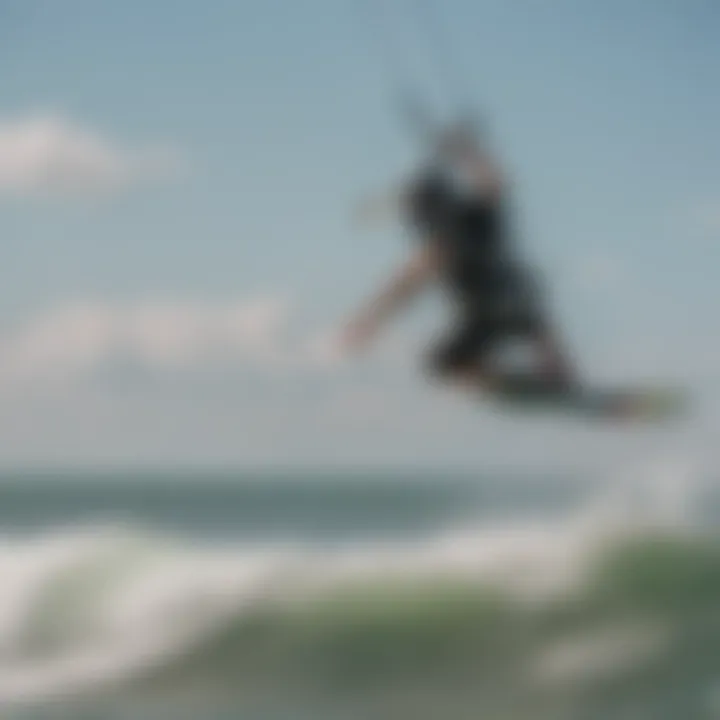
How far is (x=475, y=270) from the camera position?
99.4 inches

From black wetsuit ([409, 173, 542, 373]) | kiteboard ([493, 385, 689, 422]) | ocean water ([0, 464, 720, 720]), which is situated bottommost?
ocean water ([0, 464, 720, 720])

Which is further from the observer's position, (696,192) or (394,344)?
(696,192)

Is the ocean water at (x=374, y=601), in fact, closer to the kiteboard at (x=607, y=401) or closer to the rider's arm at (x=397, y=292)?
the kiteboard at (x=607, y=401)

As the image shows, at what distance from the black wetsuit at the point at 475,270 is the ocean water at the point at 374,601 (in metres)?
0.28

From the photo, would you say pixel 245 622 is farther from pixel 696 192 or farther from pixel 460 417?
pixel 696 192

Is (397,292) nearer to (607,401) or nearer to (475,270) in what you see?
(475,270)

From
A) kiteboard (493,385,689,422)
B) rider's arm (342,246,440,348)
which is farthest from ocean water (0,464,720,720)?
rider's arm (342,246,440,348)

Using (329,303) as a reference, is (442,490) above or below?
below

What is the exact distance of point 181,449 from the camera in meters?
2.67

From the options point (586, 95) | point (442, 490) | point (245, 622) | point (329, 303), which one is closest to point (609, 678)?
point (442, 490)

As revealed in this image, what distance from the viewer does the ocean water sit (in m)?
2.63

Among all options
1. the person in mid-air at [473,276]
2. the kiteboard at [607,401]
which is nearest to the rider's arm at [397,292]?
the person in mid-air at [473,276]

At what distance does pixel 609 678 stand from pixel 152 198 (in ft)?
4.17

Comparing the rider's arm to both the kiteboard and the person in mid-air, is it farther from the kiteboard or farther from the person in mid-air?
the kiteboard
